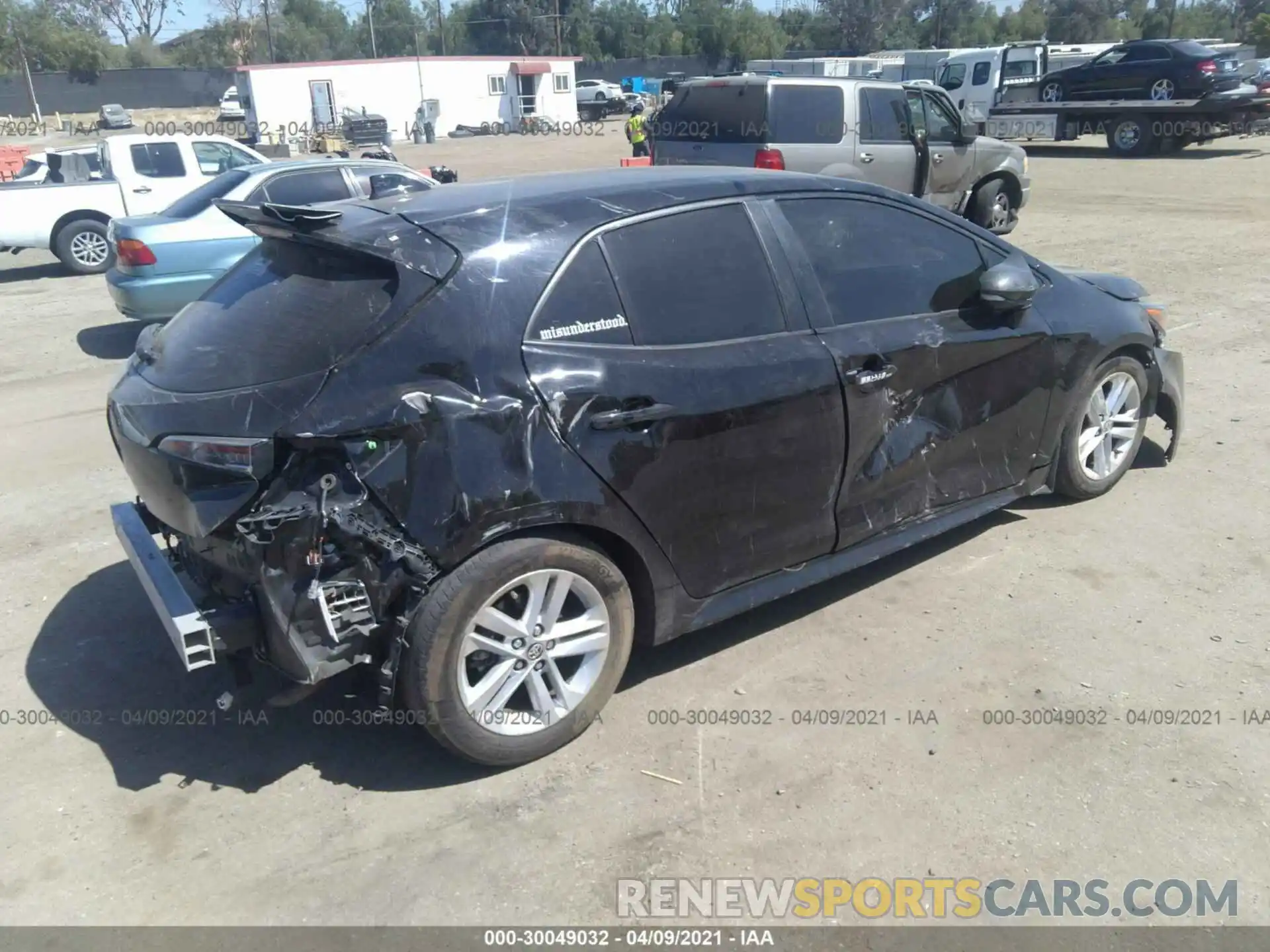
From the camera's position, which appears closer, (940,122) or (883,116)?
(883,116)

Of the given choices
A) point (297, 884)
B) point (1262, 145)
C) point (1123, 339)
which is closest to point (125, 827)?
point (297, 884)

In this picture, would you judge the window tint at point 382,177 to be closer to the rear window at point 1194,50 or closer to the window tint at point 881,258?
the window tint at point 881,258

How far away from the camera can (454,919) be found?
112 inches

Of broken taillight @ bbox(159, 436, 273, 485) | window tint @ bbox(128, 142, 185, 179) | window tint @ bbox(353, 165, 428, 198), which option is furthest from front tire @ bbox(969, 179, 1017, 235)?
broken taillight @ bbox(159, 436, 273, 485)

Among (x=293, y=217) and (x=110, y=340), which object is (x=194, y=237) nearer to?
(x=110, y=340)

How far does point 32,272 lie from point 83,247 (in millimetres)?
1379

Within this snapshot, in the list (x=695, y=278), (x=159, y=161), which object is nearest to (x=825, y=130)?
(x=159, y=161)

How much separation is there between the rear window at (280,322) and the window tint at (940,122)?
11.1 m

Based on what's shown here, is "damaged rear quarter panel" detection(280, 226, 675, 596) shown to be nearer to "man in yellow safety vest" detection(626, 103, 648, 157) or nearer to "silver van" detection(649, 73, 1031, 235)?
"silver van" detection(649, 73, 1031, 235)

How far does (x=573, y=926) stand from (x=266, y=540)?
1368mm

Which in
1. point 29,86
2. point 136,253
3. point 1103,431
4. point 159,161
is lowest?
point 1103,431

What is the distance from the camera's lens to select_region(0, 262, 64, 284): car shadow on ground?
13508 millimetres

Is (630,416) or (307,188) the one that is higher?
(307,188)

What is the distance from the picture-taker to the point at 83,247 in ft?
43.0
